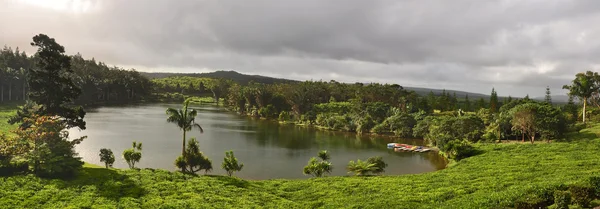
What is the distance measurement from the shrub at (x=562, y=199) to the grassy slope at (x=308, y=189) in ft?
6.16

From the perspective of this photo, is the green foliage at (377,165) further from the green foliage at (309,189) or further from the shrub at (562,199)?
the shrub at (562,199)

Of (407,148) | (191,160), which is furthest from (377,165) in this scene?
(407,148)

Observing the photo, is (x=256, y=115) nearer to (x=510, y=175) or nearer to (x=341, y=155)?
(x=341, y=155)

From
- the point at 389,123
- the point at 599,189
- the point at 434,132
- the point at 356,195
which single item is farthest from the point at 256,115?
the point at 599,189

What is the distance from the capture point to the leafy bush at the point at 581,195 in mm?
17422

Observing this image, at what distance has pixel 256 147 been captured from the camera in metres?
60.7

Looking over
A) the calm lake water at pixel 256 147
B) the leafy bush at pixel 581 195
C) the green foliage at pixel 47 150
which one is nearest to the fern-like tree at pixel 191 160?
the calm lake water at pixel 256 147

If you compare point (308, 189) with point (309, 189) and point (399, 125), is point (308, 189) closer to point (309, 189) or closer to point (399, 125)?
point (309, 189)

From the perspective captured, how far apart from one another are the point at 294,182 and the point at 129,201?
48.3 feet

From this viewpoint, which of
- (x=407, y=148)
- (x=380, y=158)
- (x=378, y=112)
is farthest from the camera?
(x=378, y=112)

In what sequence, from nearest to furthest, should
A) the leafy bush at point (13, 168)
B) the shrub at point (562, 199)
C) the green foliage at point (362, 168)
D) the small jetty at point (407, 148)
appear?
1. the shrub at point (562, 199)
2. the leafy bush at point (13, 168)
3. the green foliage at point (362, 168)
4. the small jetty at point (407, 148)

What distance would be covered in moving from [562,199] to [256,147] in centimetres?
4786

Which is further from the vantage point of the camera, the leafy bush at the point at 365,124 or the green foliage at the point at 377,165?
the leafy bush at the point at 365,124

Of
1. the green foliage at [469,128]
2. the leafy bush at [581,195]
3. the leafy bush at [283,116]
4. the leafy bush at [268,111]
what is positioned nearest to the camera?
the leafy bush at [581,195]
